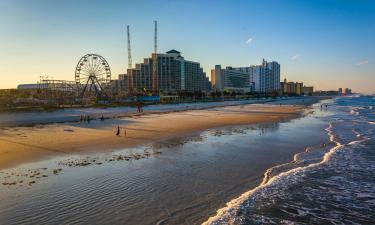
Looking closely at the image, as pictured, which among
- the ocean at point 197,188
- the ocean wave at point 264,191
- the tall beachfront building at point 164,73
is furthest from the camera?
the tall beachfront building at point 164,73

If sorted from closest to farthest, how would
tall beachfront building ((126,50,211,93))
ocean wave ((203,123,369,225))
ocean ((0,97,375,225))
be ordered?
ocean wave ((203,123,369,225)), ocean ((0,97,375,225)), tall beachfront building ((126,50,211,93))

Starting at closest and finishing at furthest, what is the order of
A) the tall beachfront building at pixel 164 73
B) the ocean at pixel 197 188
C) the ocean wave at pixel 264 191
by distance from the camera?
the ocean wave at pixel 264 191
the ocean at pixel 197 188
the tall beachfront building at pixel 164 73

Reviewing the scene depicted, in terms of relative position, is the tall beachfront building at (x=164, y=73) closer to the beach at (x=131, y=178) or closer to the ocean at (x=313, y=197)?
the beach at (x=131, y=178)

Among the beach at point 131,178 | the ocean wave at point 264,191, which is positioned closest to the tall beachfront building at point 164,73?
the beach at point 131,178

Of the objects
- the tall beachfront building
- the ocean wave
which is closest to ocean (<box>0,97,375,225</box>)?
the ocean wave

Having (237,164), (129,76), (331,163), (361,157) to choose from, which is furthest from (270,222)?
(129,76)

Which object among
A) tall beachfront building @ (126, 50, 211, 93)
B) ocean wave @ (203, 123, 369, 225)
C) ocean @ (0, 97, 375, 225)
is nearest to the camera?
ocean wave @ (203, 123, 369, 225)

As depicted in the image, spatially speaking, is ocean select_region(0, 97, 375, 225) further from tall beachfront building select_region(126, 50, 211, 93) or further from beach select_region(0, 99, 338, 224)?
tall beachfront building select_region(126, 50, 211, 93)

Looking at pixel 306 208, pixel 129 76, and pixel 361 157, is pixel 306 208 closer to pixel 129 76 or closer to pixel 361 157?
pixel 361 157

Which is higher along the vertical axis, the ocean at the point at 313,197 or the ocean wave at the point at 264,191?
the ocean wave at the point at 264,191

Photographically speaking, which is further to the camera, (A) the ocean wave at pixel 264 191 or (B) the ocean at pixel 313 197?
(B) the ocean at pixel 313 197

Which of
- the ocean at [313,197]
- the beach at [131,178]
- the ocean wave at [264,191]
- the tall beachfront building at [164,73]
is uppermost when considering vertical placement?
the tall beachfront building at [164,73]

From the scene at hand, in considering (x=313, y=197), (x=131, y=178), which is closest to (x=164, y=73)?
(x=131, y=178)

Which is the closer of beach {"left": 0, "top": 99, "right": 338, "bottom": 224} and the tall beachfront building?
beach {"left": 0, "top": 99, "right": 338, "bottom": 224}
